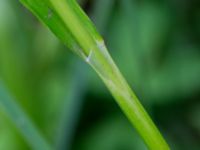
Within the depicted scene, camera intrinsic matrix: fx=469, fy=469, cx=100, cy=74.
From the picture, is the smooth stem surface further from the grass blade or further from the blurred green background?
the blurred green background

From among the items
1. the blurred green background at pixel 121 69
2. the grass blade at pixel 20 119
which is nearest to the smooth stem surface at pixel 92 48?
the grass blade at pixel 20 119

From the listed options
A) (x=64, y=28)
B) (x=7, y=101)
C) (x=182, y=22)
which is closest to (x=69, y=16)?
(x=64, y=28)

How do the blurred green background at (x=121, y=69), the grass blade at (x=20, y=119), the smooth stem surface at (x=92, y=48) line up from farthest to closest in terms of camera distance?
the blurred green background at (x=121, y=69) → the grass blade at (x=20, y=119) → the smooth stem surface at (x=92, y=48)

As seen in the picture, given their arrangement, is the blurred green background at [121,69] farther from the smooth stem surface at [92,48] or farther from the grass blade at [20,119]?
the smooth stem surface at [92,48]

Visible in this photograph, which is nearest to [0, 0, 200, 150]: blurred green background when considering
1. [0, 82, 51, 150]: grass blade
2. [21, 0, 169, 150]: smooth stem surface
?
[0, 82, 51, 150]: grass blade

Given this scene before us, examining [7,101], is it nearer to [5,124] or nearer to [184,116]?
[5,124]

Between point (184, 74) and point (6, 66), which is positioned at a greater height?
point (6, 66)
